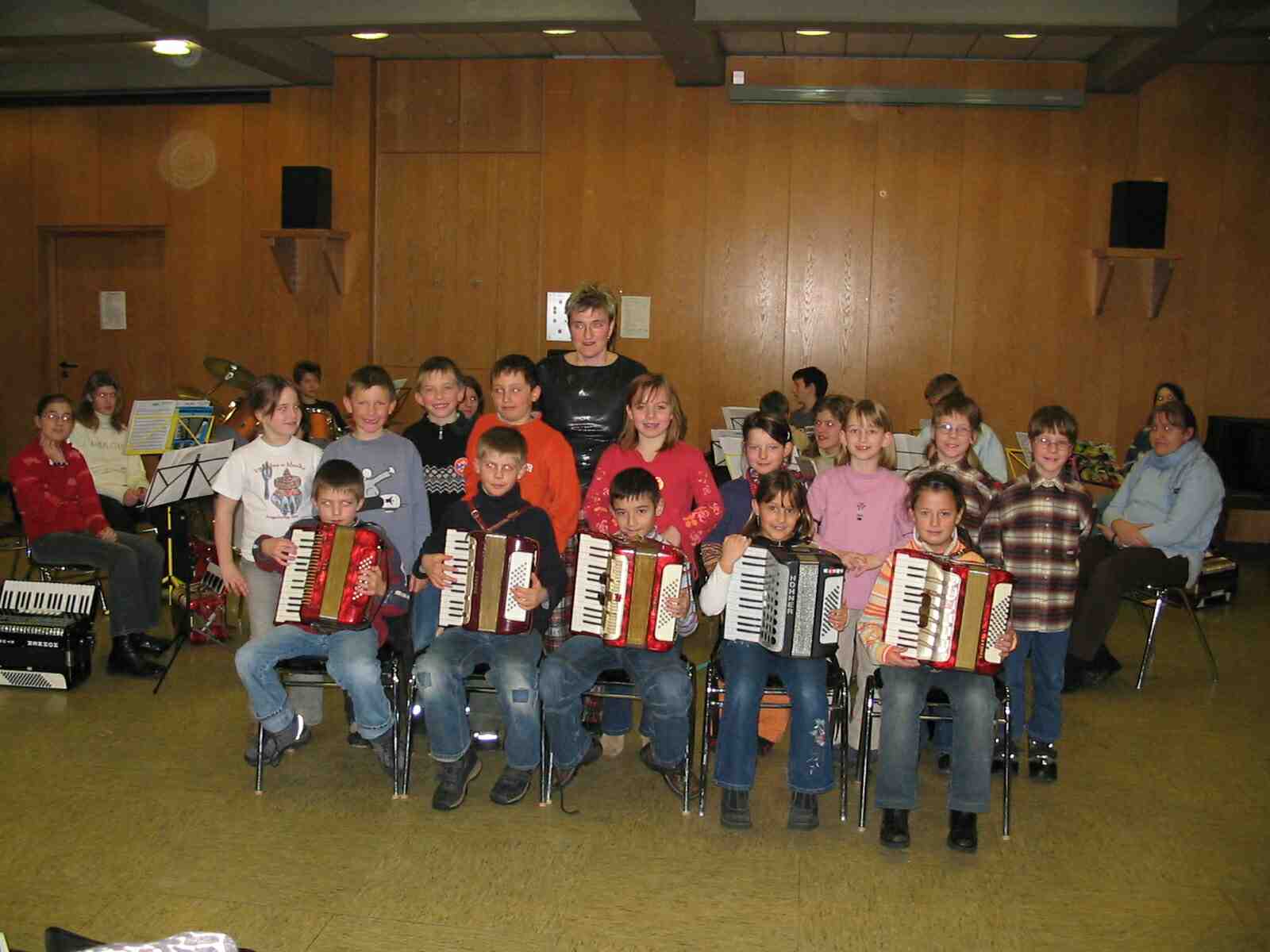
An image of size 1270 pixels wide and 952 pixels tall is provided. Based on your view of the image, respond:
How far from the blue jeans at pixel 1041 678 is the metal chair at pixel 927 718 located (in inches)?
15.1

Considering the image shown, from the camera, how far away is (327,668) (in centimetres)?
394

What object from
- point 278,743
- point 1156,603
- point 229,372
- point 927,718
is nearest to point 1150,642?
point 1156,603

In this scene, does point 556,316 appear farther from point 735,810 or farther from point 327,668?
point 735,810

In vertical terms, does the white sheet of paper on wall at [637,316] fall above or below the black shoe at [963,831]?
above

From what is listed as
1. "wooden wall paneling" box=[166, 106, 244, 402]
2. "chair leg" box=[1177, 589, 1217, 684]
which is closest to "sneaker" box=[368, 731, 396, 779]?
"chair leg" box=[1177, 589, 1217, 684]

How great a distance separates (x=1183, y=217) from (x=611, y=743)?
6.99 metres

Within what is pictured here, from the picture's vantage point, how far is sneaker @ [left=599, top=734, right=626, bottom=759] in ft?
14.6

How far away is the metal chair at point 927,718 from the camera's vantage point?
3.69 m

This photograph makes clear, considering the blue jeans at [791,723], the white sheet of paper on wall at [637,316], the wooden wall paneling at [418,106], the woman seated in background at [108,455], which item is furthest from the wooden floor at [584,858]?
the wooden wall paneling at [418,106]

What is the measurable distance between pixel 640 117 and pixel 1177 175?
4.32m

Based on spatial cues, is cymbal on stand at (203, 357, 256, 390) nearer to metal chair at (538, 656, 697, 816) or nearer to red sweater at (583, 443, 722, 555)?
red sweater at (583, 443, 722, 555)

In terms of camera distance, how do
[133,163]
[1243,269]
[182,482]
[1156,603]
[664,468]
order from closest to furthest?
[664,468] → [182,482] → [1156,603] → [1243,269] → [133,163]

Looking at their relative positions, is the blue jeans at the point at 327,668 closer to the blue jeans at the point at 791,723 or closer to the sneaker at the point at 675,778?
the sneaker at the point at 675,778

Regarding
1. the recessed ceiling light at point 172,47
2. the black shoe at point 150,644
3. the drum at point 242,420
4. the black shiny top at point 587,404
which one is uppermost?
the recessed ceiling light at point 172,47
